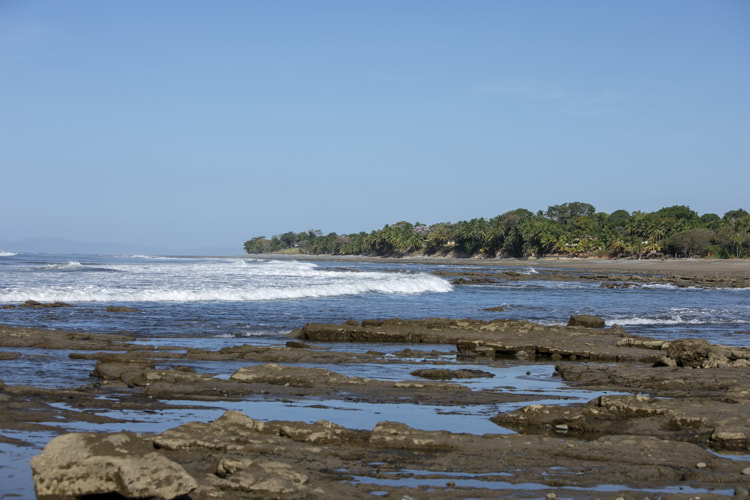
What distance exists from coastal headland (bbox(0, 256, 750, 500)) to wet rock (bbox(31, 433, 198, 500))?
0.01 metres

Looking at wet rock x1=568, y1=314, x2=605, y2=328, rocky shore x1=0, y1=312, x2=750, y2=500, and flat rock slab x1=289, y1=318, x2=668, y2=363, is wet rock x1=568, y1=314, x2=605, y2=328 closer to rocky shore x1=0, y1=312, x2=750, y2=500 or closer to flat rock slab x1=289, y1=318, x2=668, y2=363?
flat rock slab x1=289, y1=318, x2=668, y2=363

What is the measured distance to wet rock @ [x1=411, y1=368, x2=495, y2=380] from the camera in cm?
1344

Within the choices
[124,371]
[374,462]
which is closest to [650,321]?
[124,371]

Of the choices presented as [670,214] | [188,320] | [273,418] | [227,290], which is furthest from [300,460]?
[670,214]

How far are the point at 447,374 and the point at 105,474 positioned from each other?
8.53 metres

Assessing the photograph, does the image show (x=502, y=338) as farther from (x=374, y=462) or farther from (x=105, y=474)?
(x=105, y=474)

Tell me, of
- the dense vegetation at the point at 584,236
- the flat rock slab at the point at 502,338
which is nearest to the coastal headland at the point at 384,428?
the flat rock slab at the point at 502,338

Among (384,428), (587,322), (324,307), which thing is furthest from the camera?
(324,307)

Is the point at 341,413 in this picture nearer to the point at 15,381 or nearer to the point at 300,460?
the point at 300,460

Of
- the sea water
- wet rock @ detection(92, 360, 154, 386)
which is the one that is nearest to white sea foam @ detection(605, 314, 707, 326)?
the sea water

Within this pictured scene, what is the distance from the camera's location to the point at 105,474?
5766 mm

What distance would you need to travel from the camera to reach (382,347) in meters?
18.7

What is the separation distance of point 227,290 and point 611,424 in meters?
28.2

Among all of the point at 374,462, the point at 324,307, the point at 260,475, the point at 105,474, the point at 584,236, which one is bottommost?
the point at 324,307
